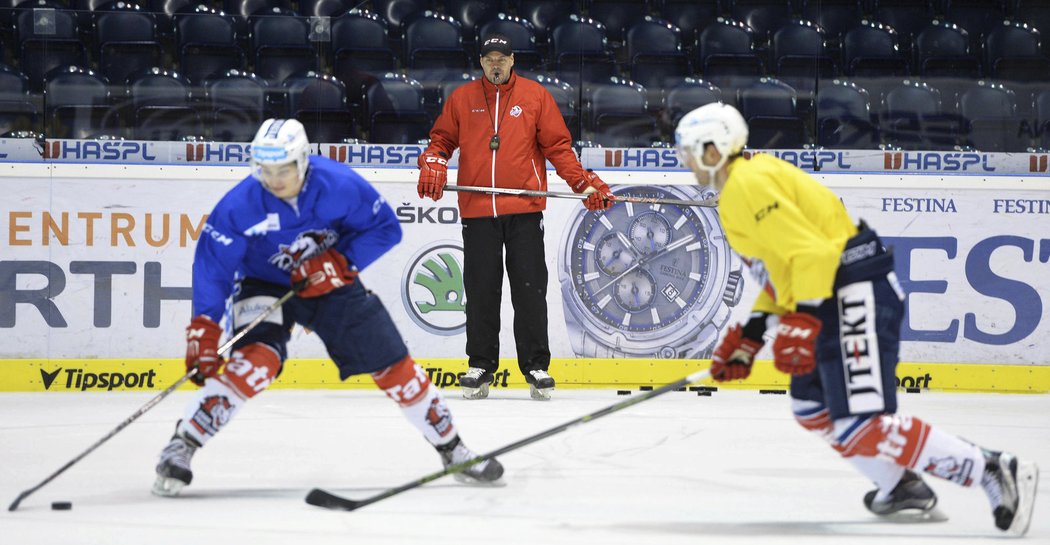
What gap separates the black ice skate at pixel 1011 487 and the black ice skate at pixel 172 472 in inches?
80.1

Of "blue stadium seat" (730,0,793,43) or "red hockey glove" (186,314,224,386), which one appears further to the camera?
"blue stadium seat" (730,0,793,43)

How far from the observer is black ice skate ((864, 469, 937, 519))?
341cm

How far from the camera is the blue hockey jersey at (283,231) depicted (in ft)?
12.1

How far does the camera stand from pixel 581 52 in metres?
6.73

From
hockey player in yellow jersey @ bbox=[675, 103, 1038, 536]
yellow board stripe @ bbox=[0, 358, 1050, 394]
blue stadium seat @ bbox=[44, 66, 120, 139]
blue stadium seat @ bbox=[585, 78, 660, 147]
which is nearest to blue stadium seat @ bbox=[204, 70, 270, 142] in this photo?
blue stadium seat @ bbox=[44, 66, 120, 139]

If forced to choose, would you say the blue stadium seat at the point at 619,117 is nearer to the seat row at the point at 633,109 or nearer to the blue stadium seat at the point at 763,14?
the seat row at the point at 633,109

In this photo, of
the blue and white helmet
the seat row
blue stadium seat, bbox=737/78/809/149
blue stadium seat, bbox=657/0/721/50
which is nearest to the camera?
the blue and white helmet

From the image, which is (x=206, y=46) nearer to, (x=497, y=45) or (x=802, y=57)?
(x=497, y=45)

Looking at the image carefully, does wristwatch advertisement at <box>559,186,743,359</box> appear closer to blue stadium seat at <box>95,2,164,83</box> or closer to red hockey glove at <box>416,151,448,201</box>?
red hockey glove at <box>416,151,448,201</box>

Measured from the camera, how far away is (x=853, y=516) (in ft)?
11.5

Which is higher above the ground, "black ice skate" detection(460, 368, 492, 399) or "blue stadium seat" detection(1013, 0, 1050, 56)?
"blue stadium seat" detection(1013, 0, 1050, 56)

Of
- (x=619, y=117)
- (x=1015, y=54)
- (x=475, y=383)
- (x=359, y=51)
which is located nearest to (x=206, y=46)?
(x=359, y=51)

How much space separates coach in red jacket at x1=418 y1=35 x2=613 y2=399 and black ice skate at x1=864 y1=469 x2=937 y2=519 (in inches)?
109

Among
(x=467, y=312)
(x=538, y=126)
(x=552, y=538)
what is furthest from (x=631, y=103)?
(x=552, y=538)
